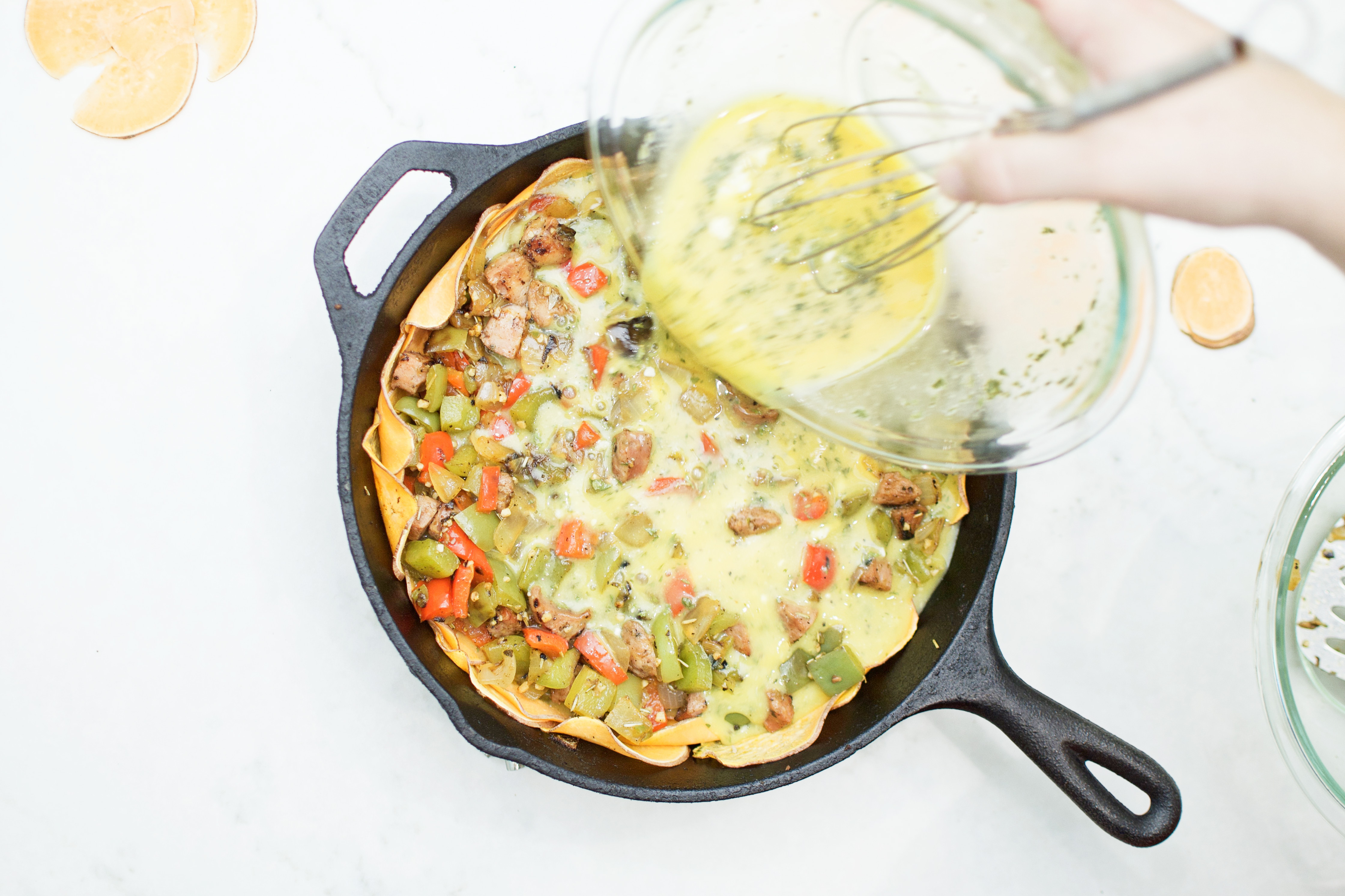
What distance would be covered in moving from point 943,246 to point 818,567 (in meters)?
1.01

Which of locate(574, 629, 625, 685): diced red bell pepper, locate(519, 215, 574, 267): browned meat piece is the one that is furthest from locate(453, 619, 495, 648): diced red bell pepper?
locate(519, 215, 574, 267): browned meat piece

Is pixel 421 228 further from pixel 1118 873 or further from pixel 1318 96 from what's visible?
pixel 1118 873

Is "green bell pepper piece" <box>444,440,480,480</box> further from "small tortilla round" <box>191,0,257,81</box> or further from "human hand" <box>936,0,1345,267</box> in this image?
"human hand" <box>936,0,1345,267</box>

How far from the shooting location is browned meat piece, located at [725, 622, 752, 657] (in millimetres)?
2305

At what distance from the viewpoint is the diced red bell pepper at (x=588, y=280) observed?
2361 mm

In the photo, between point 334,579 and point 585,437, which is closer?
point 585,437

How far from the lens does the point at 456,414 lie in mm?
2311

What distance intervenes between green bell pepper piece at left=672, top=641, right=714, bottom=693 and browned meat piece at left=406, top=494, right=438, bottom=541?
0.76 meters

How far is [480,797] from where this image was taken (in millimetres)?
2561

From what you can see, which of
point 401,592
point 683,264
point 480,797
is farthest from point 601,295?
point 480,797

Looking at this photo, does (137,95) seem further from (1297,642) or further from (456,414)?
(1297,642)

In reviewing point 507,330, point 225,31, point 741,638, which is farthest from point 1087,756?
point 225,31

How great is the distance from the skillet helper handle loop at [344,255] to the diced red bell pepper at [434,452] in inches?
13.2

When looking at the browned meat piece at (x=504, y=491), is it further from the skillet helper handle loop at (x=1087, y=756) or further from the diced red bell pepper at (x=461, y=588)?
the skillet helper handle loop at (x=1087, y=756)
